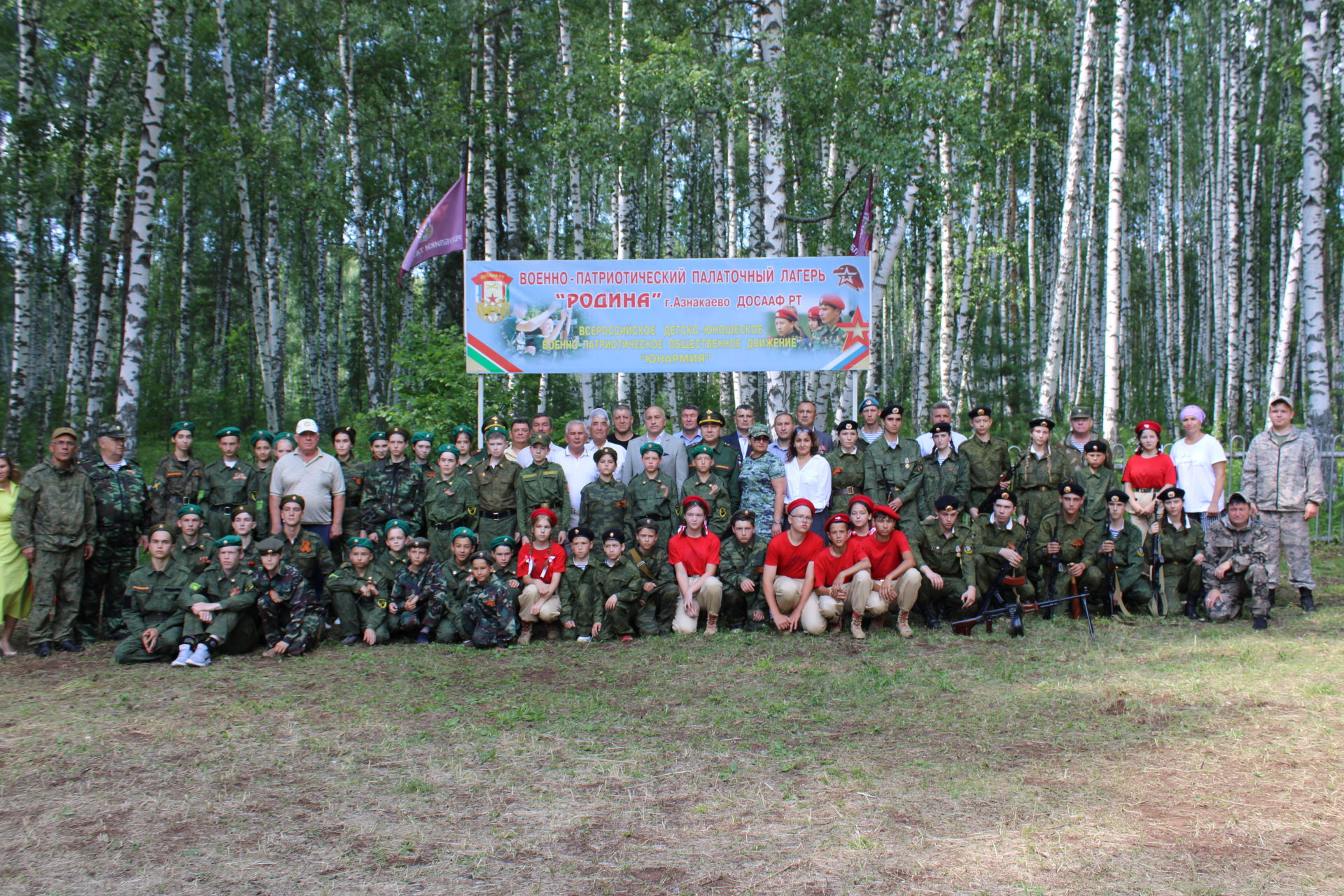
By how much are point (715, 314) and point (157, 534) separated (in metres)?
5.39

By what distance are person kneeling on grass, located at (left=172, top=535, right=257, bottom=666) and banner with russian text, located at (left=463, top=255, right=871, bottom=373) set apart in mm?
3514

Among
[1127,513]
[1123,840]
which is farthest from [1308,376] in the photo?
[1123,840]

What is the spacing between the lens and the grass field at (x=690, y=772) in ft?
10.9

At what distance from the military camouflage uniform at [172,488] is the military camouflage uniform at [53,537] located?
64cm

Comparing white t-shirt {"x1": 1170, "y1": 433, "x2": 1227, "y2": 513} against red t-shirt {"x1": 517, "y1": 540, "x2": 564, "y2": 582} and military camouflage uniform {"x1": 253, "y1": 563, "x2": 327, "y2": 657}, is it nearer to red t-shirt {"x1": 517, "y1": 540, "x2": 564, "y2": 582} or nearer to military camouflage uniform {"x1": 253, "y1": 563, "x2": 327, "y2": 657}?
red t-shirt {"x1": 517, "y1": 540, "x2": 564, "y2": 582}

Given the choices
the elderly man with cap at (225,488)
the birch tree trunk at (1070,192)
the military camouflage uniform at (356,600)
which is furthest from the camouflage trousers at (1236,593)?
the elderly man with cap at (225,488)

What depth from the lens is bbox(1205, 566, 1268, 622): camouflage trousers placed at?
7184 mm

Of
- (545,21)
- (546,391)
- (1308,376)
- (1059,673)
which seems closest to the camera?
(1059,673)

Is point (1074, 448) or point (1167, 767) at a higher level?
point (1074, 448)

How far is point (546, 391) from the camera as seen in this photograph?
1661 cm

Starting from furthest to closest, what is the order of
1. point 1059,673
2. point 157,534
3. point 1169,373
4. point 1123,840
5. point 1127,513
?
1. point 1169,373
2. point 1127,513
3. point 157,534
4. point 1059,673
5. point 1123,840

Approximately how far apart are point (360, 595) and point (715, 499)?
2.91 metres

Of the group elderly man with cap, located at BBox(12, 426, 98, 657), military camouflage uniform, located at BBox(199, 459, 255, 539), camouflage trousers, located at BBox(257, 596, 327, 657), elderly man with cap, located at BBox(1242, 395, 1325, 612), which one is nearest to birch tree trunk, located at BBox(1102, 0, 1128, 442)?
elderly man with cap, located at BBox(1242, 395, 1325, 612)

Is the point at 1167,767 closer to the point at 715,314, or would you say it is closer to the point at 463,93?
the point at 715,314
